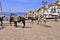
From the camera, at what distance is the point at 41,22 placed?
31.2 meters

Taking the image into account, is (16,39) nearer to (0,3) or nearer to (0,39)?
(0,39)

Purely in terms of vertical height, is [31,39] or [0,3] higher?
[0,3]

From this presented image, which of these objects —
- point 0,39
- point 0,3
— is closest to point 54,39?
point 0,39

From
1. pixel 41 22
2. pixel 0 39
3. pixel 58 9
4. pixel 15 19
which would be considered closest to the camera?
pixel 0 39

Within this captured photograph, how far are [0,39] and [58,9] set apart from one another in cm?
8098

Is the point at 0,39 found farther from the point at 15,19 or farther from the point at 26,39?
the point at 15,19

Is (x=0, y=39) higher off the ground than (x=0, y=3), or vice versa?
(x=0, y=3)

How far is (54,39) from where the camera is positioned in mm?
13594

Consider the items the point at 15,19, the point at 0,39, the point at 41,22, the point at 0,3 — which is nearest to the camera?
the point at 0,39

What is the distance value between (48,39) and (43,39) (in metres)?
0.33

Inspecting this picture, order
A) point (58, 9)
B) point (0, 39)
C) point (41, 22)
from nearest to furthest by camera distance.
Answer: point (0, 39) < point (41, 22) < point (58, 9)

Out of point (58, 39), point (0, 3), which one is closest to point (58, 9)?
point (0, 3)

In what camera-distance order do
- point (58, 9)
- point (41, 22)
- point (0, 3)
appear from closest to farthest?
1. point (41, 22)
2. point (0, 3)
3. point (58, 9)

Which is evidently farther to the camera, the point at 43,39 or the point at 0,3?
the point at 0,3
